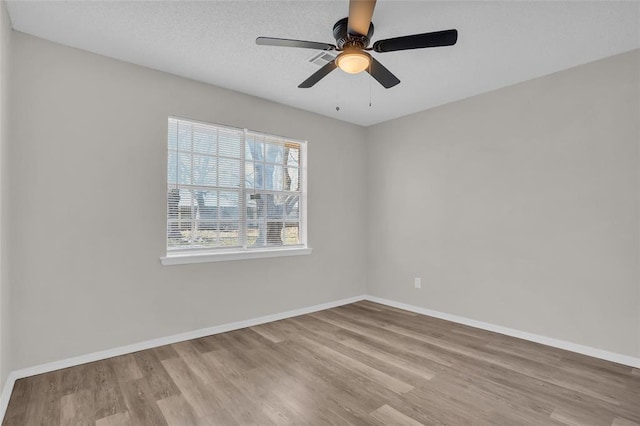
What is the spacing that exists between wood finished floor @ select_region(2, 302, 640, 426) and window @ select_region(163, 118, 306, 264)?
1.08m

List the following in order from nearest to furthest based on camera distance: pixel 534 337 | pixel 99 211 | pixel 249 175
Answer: pixel 99 211 < pixel 534 337 < pixel 249 175

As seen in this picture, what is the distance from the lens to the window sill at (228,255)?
322 centimetres

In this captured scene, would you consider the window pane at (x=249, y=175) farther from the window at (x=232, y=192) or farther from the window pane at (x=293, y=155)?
the window pane at (x=293, y=155)

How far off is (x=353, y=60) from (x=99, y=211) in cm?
248

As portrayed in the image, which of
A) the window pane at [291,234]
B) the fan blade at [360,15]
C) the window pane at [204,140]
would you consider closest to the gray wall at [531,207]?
the window pane at [291,234]

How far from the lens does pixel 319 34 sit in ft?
8.39

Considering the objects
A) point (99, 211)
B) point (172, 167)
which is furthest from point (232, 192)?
point (99, 211)

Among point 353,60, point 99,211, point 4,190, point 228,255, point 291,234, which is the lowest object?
point 228,255

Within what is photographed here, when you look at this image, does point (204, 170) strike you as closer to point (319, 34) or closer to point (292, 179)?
point (292, 179)

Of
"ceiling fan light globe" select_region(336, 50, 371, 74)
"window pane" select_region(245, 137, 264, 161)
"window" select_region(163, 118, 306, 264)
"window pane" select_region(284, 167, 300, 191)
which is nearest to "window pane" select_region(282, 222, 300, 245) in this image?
"window" select_region(163, 118, 306, 264)

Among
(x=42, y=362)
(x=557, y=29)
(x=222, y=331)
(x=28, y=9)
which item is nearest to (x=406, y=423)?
(x=222, y=331)

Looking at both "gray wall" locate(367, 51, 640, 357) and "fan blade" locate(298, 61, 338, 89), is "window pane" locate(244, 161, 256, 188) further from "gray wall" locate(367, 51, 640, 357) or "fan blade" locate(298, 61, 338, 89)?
"gray wall" locate(367, 51, 640, 357)

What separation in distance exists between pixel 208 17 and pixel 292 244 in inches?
107

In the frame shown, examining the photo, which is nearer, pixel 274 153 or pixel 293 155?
pixel 274 153
